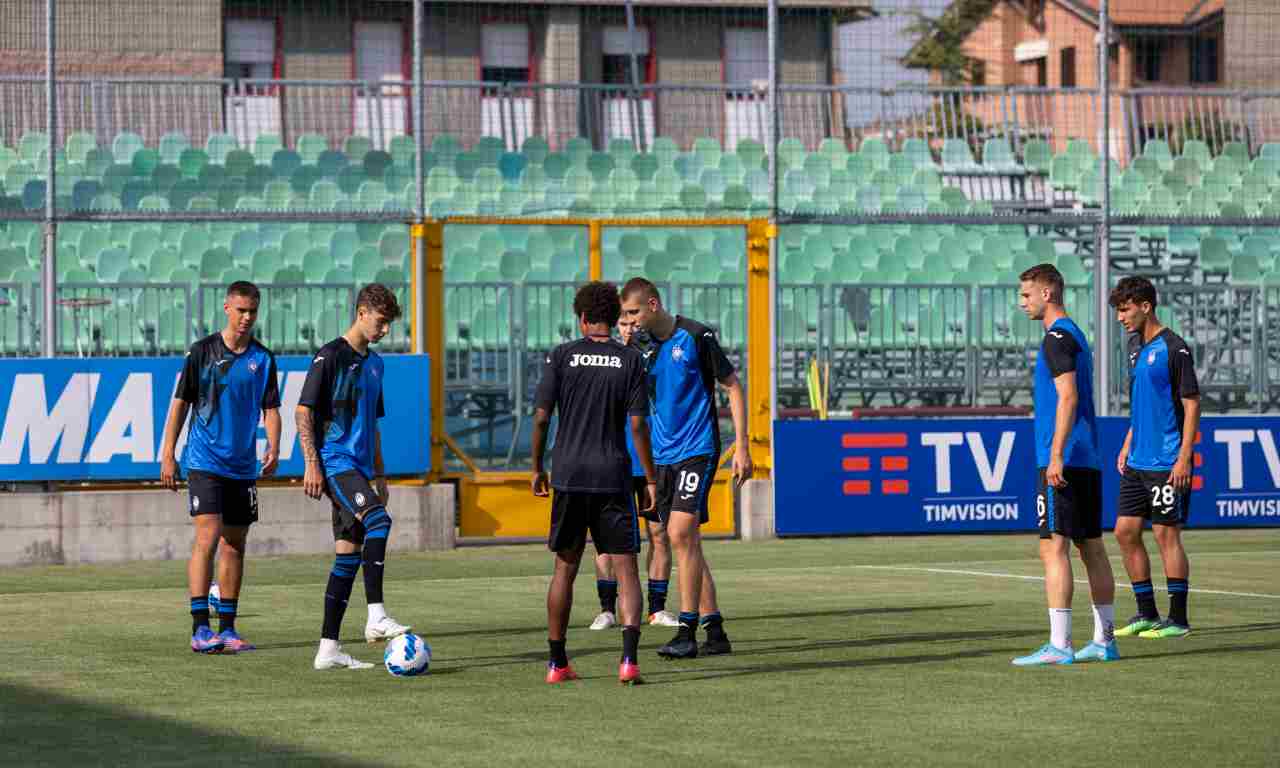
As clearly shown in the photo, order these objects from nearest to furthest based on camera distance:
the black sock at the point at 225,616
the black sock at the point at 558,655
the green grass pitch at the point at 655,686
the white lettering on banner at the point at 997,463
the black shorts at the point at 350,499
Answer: the green grass pitch at the point at 655,686
the black sock at the point at 558,655
the black shorts at the point at 350,499
the black sock at the point at 225,616
the white lettering on banner at the point at 997,463

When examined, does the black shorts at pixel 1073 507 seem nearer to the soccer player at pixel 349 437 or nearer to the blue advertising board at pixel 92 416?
the soccer player at pixel 349 437

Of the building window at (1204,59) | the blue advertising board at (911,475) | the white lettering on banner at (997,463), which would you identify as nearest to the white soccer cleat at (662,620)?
the blue advertising board at (911,475)

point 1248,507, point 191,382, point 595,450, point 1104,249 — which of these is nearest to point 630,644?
point 595,450

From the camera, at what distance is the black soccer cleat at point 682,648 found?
11016 mm

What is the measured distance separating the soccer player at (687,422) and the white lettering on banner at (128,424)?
7.40 m

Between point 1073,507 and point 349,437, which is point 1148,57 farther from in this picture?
point 349,437

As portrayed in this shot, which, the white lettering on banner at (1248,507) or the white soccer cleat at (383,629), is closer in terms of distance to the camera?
the white soccer cleat at (383,629)

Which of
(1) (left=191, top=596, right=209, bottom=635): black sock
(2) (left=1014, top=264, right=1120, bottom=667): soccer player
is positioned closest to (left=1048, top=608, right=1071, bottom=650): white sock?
(2) (left=1014, top=264, right=1120, bottom=667): soccer player

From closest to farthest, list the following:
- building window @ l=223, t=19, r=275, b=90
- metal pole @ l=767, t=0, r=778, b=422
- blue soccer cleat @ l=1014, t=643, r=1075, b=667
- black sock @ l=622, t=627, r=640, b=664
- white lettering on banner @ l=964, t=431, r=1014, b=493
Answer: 1. black sock @ l=622, t=627, r=640, b=664
2. blue soccer cleat @ l=1014, t=643, r=1075, b=667
3. metal pole @ l=767, t=0, r=778, b=422
4. white lettering on banner @ l=964, t=431, r=1014, b=493
5. building window @ l=223, t=19, r=275, b=90

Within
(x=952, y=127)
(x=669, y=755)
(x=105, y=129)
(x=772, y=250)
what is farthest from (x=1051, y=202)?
(x=669, y=755)

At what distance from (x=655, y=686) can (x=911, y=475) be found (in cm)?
1003

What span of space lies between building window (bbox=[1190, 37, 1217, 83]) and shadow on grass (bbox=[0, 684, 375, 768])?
16.3 m

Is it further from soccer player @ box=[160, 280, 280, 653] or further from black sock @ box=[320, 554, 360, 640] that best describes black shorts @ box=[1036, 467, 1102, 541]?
soccer player @ box=[160, 280, 280, 653]

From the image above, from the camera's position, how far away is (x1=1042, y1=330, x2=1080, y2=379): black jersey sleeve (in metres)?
10.5
